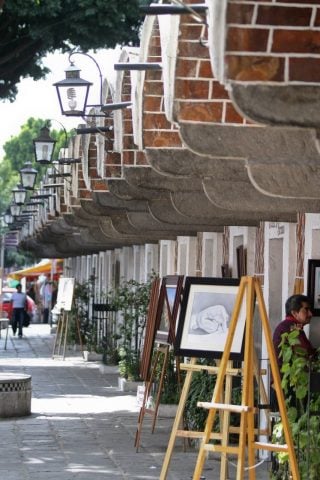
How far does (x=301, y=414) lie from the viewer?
1082 cm

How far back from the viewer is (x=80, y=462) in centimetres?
1409

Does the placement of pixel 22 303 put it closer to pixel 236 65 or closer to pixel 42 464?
pixel 42 464

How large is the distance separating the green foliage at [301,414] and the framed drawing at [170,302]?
4.04m

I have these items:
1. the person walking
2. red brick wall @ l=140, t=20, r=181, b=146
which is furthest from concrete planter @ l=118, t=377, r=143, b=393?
the person walking

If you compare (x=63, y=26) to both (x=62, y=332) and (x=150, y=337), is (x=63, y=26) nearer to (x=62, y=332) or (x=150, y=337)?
(x=62, y=332)

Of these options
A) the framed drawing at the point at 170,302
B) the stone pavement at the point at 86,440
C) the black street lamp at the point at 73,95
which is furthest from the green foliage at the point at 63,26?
the framed drawing at the point at 170,302

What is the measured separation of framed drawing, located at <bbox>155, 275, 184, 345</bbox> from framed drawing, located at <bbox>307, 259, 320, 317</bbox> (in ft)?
8.19

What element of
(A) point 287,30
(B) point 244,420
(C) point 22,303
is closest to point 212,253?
(B) point 244,420

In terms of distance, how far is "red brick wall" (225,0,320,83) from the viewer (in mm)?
6430

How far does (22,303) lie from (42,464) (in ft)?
94.3

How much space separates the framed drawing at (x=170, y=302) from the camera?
15.0 meters

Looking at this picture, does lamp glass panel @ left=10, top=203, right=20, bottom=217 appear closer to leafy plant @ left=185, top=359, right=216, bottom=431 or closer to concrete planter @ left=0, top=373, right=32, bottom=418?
concrete planter @ left=0, top=373, right=32, bottom=418

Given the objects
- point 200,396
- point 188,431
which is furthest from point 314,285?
point 200,396

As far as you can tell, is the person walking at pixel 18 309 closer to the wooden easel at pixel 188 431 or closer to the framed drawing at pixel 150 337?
the framed drawing at pixel 150 337
